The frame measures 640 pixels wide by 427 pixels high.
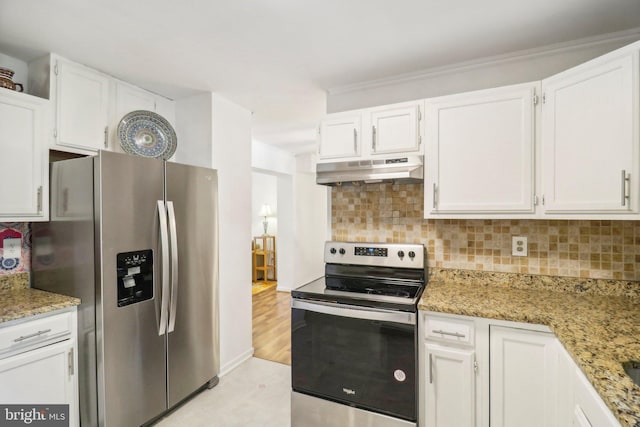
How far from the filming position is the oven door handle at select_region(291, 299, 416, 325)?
5.56 feet

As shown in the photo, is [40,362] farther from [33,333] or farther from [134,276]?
[134,276]

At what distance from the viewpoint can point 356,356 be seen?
71.3 inches

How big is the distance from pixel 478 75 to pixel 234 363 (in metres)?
2.99

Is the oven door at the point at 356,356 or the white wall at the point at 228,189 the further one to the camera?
Answer: the white wall at the point at 228,189

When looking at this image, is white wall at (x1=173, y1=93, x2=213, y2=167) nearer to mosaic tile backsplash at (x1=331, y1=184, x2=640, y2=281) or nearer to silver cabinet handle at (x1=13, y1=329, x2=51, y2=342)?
mosaic tile backsplash at (x1=331, y1=184, x2=640, y2=281)

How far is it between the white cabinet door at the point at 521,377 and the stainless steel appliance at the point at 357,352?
1.24ft

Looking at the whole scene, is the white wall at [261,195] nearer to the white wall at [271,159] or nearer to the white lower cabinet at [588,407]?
the white wall at [271,159]

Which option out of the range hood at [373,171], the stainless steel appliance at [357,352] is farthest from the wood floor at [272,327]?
the range hood at [373,171]

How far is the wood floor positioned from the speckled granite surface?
69.9 inches

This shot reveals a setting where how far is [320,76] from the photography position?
235 cm

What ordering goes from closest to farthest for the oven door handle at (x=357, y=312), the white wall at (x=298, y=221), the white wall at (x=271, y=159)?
1. the oven door handle at (x=357, y=312)
2. the white wall at (x=271, y=159)
3. the white wall at (x=298, y=221)

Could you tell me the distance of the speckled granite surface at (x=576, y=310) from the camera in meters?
0.92

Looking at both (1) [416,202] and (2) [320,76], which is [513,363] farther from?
(2) [320,76]

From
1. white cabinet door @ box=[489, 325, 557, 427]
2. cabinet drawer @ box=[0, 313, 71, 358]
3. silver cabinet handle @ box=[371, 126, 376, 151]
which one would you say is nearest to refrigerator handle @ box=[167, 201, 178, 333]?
cabinet drawer @ box=[0, 313, 71, 358]
